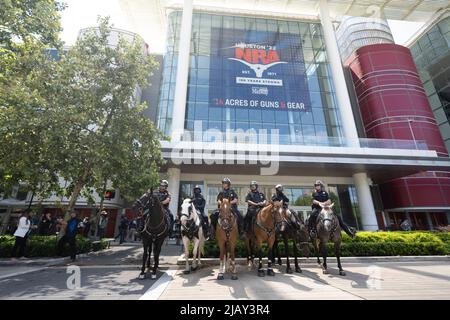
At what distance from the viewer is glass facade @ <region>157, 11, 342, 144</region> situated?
27.9 meters

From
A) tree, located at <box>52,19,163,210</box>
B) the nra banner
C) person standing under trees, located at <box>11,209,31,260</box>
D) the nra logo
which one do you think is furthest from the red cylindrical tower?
person standing under trees, located at <box>11,209,31,260</box>

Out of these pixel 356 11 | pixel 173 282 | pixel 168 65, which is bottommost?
pixel 173 282

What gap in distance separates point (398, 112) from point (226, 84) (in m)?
22.8

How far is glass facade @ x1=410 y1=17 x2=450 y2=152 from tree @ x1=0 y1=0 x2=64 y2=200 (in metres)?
50.8

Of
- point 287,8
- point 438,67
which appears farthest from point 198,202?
point 438,67

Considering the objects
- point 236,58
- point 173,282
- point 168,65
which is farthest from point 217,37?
point 173,282

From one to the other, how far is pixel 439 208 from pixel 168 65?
3811 centimetres

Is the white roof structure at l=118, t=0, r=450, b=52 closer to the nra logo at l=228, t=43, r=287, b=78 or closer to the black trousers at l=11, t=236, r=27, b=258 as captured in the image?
the nra logo at l=228, t=43, r=287, b=78

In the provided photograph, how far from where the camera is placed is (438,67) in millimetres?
38219

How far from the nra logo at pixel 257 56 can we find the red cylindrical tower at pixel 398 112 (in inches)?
510

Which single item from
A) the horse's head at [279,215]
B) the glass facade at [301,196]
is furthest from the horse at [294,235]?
the glass facade at [301,196]

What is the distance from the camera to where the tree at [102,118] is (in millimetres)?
11383

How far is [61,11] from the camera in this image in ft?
38.8
